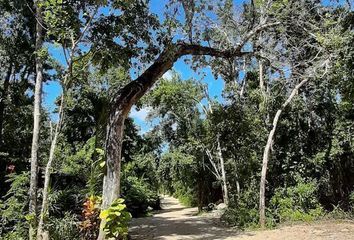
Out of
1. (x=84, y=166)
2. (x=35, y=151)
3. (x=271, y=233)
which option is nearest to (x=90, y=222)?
(x=35, y=151)

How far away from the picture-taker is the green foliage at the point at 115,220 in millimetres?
8273

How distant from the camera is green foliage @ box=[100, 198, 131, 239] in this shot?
827 cm

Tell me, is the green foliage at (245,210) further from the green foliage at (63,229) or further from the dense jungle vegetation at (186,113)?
the green foliage at (63,229)

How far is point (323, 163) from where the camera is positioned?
15.0 m

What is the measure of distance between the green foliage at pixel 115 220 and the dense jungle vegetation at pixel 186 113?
0.03 meters

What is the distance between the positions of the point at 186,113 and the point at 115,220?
16565 mm

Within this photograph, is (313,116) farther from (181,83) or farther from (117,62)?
(181,83)

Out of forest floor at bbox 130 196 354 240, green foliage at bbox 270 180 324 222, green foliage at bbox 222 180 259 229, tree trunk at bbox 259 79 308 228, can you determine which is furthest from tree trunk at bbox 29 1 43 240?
green foliage at bbox 270 180 324 222

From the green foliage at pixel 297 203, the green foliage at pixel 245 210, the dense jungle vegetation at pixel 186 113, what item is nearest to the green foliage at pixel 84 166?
the dense jungle vegetation at pixel 186 113

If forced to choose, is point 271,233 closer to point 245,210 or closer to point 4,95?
point 245,210

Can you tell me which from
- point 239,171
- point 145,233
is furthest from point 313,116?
point 145,233

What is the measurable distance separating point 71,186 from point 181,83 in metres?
12.1

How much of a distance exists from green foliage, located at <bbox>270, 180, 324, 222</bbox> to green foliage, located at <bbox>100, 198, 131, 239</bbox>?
291 inches

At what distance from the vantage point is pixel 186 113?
2461 cm
